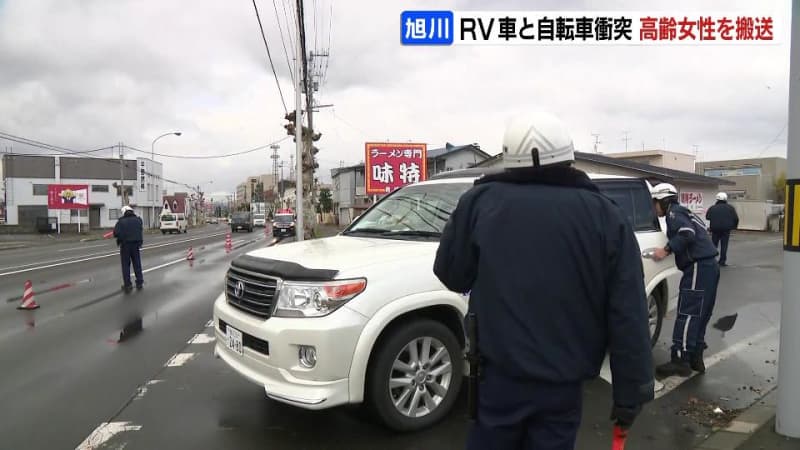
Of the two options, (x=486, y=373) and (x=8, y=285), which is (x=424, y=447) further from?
(x=8, y=285)

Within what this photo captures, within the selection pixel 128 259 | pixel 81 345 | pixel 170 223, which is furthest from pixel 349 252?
pixel 170 223

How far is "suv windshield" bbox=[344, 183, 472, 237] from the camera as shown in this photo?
443 centimetres

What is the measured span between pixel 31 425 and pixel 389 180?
13.8 m

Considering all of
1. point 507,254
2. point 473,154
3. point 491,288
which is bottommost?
point 491,288

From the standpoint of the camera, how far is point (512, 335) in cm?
185

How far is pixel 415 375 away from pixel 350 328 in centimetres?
66

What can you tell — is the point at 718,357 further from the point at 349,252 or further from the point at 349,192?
the point at 349,192

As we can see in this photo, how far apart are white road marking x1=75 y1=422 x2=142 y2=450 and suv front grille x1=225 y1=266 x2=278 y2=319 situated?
45.0 inches

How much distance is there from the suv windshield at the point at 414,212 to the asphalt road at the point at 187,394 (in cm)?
151

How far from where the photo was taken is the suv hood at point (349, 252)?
3.53m

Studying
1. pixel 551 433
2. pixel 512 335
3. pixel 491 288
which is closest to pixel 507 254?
pixel 491 288

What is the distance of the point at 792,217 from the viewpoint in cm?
338

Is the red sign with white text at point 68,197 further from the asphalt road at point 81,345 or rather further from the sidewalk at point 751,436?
the sidewalk at point 751,436

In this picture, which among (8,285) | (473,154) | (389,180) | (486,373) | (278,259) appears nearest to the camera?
(486,373)
